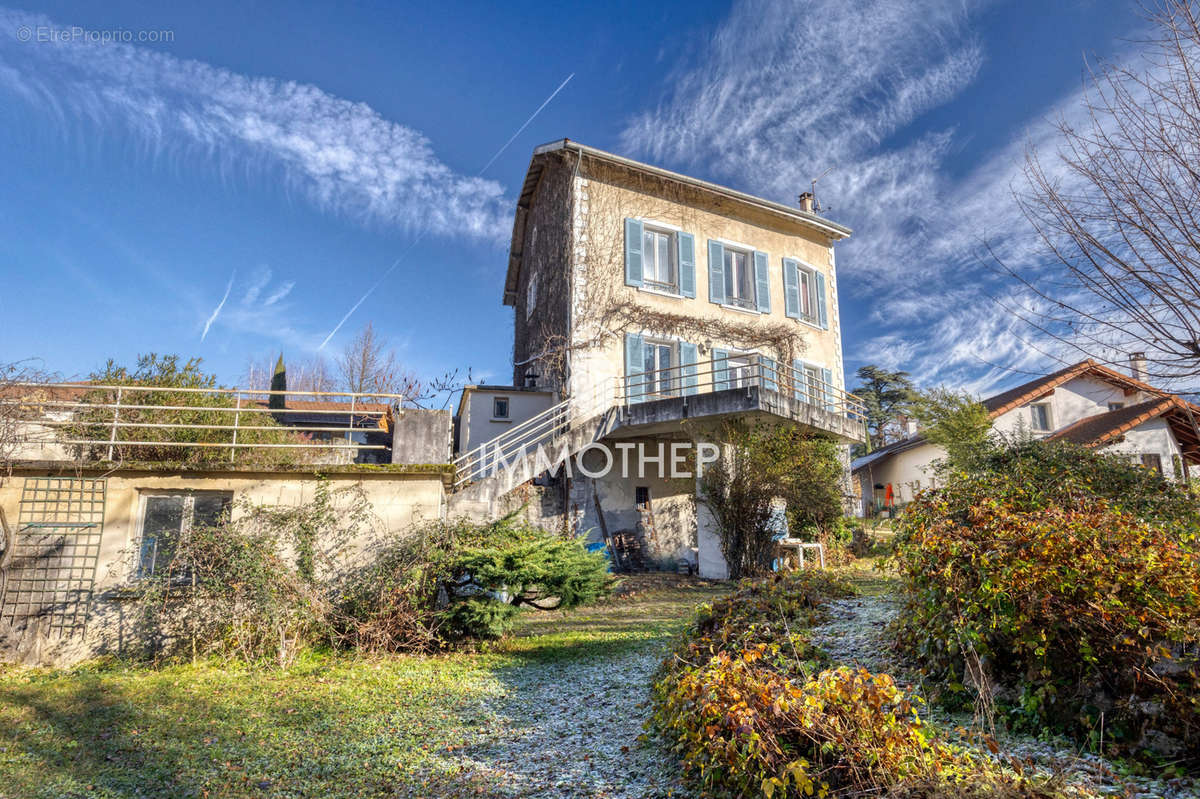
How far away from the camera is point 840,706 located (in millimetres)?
2955

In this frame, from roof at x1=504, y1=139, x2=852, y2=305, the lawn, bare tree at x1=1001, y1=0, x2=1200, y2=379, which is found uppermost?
roof at x1=504, y1=139, x2=852, y2=305

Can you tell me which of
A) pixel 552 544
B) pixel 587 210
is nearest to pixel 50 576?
pixel 552 544

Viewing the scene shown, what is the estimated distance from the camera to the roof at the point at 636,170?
1505 cm

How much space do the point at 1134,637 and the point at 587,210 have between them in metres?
13.9

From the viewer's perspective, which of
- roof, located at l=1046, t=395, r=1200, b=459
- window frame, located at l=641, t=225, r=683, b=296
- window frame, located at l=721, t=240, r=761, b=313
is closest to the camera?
window frame, located at l=641, t=225, r=683, b=296

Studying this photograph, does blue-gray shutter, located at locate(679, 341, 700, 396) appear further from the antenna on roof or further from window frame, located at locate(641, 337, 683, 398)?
the antenna on roof

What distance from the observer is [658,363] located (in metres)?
15.5

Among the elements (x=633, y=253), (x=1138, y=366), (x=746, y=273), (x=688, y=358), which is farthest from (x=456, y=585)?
(x=746, y=273)

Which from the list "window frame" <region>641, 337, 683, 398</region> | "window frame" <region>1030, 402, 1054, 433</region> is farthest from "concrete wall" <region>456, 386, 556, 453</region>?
"window frame" <region>1030, 402, 1054, 433</region>

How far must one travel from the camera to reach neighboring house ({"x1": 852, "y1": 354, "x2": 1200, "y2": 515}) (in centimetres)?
2014

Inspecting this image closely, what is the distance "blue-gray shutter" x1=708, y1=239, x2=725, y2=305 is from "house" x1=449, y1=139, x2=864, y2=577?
0.11 ft

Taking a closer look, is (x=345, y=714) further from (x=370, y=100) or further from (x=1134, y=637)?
(x=370, y=100)

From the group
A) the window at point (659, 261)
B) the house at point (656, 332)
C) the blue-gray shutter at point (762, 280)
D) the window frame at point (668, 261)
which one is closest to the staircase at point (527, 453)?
the house at point (656, 332)

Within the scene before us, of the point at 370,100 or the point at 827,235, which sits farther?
the point at 827,235
